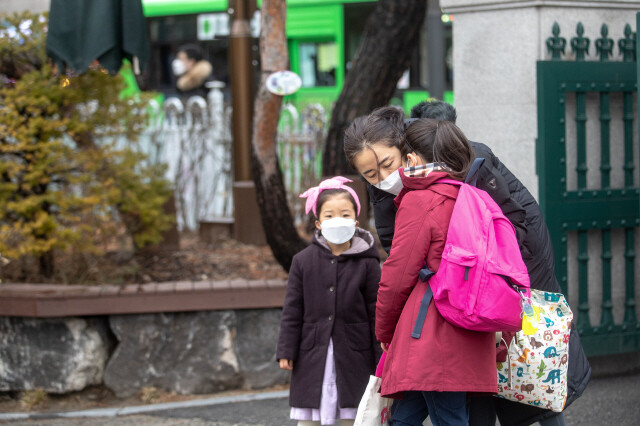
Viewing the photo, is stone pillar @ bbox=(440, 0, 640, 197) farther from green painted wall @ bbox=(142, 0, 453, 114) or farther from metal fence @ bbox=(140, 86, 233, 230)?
green painted wall @ bbox=(142, 0, 453, 114)

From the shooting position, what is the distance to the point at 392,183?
10.9 ft

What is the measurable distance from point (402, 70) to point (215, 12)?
1119 centimetres

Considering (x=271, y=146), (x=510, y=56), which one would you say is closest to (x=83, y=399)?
(x=271, y=146)

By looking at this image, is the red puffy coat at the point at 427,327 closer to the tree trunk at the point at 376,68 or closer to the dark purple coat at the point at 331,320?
the dark purple coat at the point at 331,320

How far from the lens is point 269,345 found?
5.80 meters

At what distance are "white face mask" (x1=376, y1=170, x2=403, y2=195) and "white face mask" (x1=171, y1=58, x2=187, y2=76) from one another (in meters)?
15.3

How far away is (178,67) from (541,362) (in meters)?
15.7

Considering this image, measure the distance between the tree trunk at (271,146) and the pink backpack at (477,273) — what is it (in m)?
3.17

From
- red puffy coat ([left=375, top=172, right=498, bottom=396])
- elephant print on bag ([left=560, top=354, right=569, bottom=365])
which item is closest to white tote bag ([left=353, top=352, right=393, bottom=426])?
red puffy coat ([left=375, top=172, right=498, bottom=396])

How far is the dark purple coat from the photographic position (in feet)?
13.2

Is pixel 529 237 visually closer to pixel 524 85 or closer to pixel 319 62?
pixel 524 85

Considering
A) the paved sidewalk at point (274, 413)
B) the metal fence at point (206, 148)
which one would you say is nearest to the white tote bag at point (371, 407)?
the paved sidewalk at point (274, 413)

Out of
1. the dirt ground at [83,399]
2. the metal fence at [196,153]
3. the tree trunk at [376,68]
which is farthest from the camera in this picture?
the metal fence at [196,153]

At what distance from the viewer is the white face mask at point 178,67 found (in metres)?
18.0
